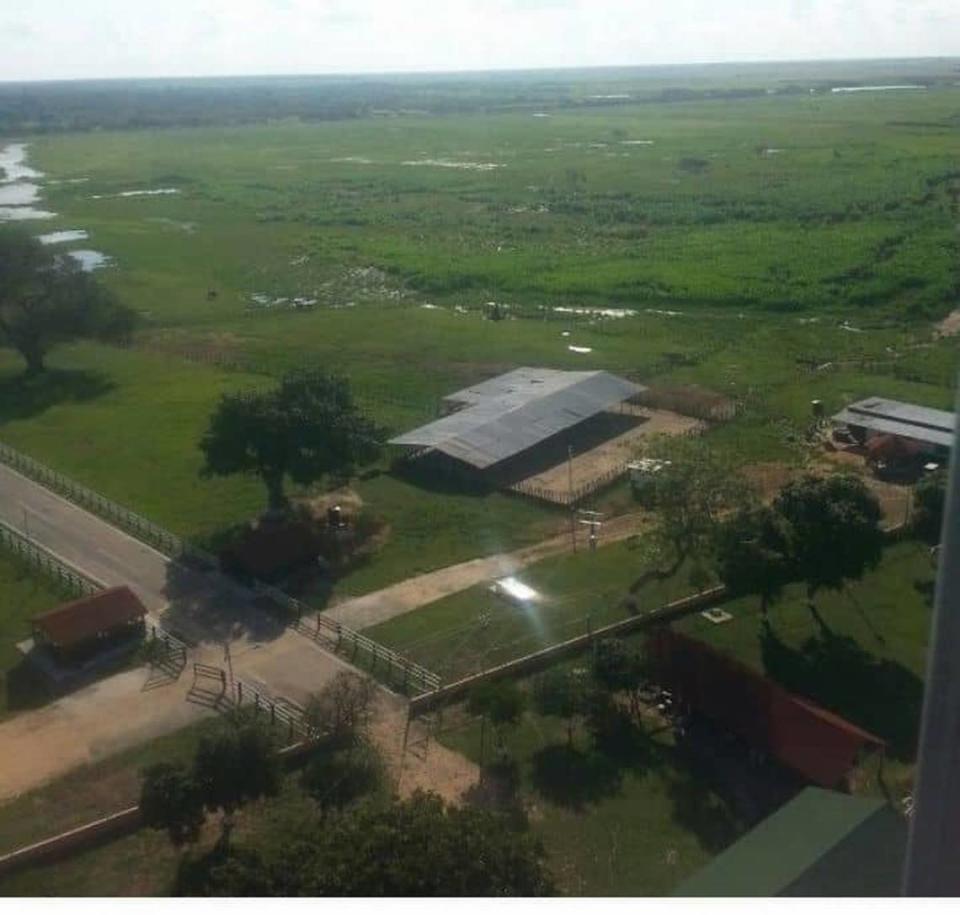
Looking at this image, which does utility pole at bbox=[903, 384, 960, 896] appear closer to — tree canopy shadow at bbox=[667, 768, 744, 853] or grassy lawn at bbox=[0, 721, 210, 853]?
tree canopy shadow at bbox=[667, 768, 744, 853]

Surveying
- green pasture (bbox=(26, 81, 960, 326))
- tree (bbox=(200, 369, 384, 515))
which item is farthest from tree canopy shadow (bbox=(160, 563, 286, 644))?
green pasture (bbox=(26, 81, 960, 326))

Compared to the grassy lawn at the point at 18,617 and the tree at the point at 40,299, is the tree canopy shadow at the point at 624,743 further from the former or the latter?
the tree at the point at 40,299

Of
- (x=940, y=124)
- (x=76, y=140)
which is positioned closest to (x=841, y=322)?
(x=940, y=124)

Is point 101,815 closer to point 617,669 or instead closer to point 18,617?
point 18,617

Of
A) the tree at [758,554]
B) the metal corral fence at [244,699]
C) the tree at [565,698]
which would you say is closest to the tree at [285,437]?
the metal corral fence at [244,699]

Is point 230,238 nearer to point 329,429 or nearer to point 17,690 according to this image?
point 329,429
